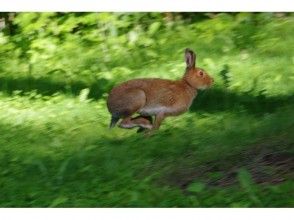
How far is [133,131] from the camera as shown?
6.30 meters

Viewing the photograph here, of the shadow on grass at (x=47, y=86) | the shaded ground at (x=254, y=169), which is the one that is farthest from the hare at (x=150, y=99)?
the shaded ground at (x=254, y=169)

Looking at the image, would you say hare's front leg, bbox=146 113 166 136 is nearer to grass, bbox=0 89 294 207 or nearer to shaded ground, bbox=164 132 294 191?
grass, bbox=0 89 294 207

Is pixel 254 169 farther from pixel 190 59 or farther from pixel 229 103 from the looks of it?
pixel 190 59

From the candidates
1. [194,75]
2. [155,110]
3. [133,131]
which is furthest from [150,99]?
[194,75]

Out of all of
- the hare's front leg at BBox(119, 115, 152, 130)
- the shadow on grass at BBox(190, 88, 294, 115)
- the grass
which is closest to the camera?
the grass

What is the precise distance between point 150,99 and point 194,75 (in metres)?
0.33

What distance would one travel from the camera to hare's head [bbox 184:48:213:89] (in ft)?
20.9

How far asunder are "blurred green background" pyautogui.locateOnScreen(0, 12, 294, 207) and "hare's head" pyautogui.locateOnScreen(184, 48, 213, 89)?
0.05 m

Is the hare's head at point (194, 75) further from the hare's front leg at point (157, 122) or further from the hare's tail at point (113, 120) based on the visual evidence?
the hare's tail at point (113, 120)

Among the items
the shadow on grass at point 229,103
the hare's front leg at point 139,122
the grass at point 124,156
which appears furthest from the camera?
the shadow on grass at point 229,103

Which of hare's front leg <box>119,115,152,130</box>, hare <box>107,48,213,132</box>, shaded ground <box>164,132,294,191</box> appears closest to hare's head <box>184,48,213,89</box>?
hare <box>107,48,213,132</box>

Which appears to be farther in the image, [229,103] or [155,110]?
[229,103]

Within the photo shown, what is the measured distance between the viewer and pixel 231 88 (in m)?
6.43

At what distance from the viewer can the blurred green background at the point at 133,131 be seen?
20.0 ft
